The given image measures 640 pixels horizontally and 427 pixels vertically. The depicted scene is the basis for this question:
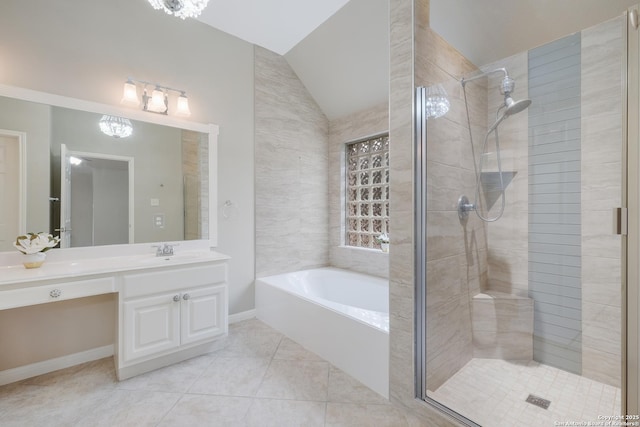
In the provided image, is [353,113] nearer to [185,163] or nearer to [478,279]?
[185,163]

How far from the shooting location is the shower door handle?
41.0 inches

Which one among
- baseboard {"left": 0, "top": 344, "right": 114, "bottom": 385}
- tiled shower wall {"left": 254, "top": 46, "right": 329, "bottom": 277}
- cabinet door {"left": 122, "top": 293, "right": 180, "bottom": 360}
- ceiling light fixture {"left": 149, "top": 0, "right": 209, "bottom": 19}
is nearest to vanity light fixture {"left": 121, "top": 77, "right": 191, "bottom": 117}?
tiled shower wall {"left": 254, "top": 46, "right": 329, "bottom": 277}

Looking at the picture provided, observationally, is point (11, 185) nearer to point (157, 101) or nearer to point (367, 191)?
point (157, 101)

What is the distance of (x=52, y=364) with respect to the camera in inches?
76.8

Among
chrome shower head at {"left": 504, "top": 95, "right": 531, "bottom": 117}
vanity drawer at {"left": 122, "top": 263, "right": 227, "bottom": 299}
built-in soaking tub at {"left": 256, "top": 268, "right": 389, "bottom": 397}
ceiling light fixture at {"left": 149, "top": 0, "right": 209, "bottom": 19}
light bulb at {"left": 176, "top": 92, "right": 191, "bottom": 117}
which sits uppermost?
ceiling light fixture at {"left": 149, "top": 0, "right": 209, "bottom": 19}

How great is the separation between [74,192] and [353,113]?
2660mm

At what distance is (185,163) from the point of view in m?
2.52

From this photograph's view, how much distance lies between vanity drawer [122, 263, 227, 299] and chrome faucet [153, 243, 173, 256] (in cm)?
43

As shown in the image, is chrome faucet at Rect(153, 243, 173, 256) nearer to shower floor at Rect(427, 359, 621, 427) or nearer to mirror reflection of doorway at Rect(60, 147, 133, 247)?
mirror reflection of doorway at Rect(60, 147, 133, 247)

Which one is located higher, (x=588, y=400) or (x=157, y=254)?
(x=157, y=254)

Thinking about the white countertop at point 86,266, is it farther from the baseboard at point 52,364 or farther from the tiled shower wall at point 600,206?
the tiled shower wall at point 600,206

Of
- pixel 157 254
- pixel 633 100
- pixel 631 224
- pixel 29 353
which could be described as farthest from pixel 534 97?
pixel 29 353

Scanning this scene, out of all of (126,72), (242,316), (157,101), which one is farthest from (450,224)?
(126,72)

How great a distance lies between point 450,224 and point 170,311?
6.55ft
